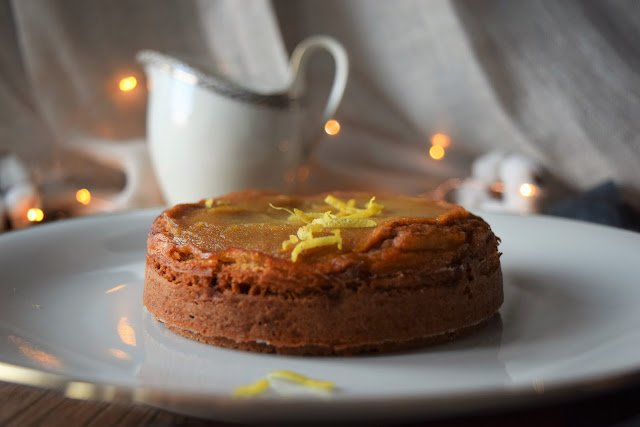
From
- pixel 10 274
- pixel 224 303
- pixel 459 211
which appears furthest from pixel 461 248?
pixel 10 274

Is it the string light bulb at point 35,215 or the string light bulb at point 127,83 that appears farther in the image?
the string light bulb at point 127,83

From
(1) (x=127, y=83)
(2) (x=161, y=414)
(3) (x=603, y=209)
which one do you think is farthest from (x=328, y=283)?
(1) (x=127, y=83)

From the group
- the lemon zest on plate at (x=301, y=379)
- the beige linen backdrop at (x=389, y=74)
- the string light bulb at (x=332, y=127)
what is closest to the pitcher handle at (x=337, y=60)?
the beige linen backdrop at (x=389, y=74)

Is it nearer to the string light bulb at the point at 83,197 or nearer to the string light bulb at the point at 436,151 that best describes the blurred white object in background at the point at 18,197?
the string light bulb at the point at 83,197

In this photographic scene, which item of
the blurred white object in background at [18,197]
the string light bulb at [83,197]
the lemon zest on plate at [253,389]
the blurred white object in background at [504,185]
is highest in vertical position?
the lemon zest on plate at [253,389]

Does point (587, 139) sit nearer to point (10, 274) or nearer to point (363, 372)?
point (363, 372)

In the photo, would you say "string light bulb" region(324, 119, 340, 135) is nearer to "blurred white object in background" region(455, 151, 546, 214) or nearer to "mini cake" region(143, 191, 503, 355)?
"blurred white object in background" region(455, 151, 546, 214)
